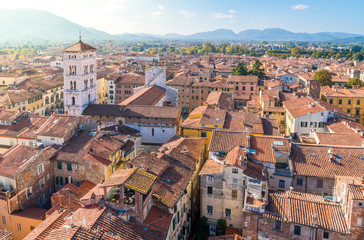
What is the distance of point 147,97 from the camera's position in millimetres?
51719

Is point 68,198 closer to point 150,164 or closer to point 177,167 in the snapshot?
point 150,164

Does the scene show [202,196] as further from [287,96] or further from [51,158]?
[287,96]

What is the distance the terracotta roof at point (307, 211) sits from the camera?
21.3 m

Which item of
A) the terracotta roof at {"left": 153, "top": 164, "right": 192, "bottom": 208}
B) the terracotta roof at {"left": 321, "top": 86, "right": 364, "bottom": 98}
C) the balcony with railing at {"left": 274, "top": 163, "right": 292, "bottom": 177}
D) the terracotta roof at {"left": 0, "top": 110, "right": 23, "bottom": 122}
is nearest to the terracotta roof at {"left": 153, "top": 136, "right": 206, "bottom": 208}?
the terracotta roof at {"left": 153, "top": 164, "right": 192, "bottom": 208}

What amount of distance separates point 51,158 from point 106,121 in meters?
13.0

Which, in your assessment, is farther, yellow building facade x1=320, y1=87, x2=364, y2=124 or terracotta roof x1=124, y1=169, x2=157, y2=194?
yellow building facade x1=320, y1=87, x2=364, y2=124

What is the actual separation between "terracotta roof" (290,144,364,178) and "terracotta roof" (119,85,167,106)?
24.7m

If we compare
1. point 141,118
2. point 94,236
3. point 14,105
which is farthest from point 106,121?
point 94,236

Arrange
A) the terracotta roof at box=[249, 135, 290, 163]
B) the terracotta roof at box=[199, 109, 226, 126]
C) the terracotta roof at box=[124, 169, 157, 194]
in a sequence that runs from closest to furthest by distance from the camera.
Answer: the terracotta roof at box=[124, 169, 157, 194], the terracotta roof at box=[249, 135, 290, 163], the terracotta roof at box=[199, 109, 226, 126]

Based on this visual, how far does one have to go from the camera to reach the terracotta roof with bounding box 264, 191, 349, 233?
21.3 metres

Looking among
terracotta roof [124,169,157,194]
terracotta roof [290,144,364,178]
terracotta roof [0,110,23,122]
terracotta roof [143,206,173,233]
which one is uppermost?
terracotta roof [0,110,23,122]

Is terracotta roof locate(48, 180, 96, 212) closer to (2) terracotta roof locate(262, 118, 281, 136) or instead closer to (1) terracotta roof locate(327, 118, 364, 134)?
(2) terracotta roof locate(262, 118, 281, 136)

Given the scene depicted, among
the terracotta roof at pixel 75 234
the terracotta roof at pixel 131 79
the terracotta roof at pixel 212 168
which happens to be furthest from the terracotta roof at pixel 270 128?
the terracotta roof at pixel 131 79

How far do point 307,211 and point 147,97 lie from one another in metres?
34.0
